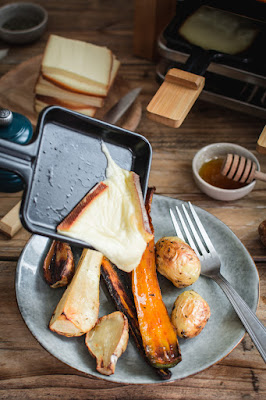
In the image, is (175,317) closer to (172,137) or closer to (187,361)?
(187,361)

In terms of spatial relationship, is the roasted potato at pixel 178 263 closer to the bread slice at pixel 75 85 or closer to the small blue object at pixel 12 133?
the small blue object at pixel 12 133

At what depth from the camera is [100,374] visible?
86cm

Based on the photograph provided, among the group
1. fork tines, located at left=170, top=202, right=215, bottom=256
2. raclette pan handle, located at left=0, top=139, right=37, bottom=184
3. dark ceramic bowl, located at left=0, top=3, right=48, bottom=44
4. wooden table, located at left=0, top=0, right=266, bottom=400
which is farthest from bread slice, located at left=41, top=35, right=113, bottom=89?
raclette pan handle, located at left=0, top=139, right=37, bottom=184

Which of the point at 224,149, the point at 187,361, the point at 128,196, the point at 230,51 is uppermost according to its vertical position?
the point at 230,51

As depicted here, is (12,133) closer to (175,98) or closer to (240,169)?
(175,98)

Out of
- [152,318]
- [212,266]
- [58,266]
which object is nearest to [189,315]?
[152,318]

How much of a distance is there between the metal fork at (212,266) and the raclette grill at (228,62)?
40 cm

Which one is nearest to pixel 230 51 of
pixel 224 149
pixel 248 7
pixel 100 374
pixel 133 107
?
pixel 248 7

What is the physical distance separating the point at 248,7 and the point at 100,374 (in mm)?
1006

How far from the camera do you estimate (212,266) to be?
42.5 inches

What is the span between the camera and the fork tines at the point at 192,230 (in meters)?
1.12

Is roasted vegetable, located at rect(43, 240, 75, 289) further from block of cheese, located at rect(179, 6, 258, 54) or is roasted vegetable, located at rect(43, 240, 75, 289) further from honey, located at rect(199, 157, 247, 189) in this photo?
block of cheese, located at rect(179, 6, 258, 54)

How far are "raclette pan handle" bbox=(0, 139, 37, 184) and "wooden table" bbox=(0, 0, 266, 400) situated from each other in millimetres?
420

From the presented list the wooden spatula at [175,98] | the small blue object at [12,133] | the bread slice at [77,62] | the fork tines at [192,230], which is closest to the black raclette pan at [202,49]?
the wooden spatula at [175,98]
